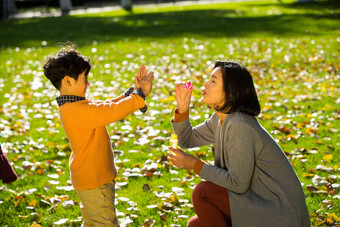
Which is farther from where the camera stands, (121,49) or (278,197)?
(121,49)

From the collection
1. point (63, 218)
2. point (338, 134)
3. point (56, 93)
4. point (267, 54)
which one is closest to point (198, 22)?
point (267, 54)

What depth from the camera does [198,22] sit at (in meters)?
18.2

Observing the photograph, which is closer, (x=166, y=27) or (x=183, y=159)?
(x=183, y=159)

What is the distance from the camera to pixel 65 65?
2848 millimetres

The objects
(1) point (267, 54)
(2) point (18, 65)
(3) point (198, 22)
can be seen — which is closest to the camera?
(1) point (267, 54)

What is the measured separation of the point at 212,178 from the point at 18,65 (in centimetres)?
1029

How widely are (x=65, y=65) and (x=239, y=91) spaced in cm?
110

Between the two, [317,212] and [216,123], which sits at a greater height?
[216,123]

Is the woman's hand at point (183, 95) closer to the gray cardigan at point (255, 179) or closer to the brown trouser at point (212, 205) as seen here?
the gray cardigan at point (255, 179)

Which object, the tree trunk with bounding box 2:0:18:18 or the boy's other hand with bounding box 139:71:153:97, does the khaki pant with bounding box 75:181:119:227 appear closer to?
the boy's other hand with bounding box 139:71:153:97

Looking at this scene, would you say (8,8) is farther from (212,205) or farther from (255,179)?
(255,179)

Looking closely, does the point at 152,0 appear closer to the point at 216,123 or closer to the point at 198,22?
the point at 198,22

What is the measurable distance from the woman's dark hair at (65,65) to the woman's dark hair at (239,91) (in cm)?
93

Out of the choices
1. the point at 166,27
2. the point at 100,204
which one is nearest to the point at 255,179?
the point at 100,204
